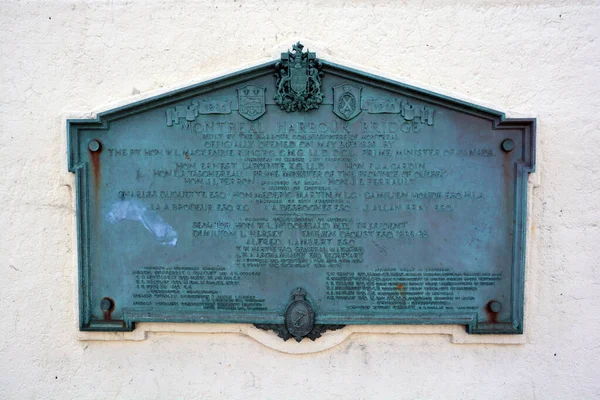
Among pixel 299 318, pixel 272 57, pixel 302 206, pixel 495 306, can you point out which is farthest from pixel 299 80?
pixel 495 306

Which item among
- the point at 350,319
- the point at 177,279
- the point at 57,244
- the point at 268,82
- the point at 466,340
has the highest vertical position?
the point at 268,82

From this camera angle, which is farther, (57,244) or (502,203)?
(57,244)

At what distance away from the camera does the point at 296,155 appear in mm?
2617

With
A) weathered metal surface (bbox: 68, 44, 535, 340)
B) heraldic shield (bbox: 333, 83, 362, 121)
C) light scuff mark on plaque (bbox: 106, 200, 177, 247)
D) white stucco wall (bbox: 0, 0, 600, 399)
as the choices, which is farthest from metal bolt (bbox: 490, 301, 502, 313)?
light scuff mark on plaque (bbox: 106, 200, 177, 247)

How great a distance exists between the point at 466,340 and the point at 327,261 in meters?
1.06

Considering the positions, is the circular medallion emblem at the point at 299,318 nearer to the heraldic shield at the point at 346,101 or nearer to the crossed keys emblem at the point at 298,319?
the crossed keys emblem at the point at 298,319

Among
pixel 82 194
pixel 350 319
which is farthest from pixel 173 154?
pixel 350 319

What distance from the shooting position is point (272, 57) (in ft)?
8.75

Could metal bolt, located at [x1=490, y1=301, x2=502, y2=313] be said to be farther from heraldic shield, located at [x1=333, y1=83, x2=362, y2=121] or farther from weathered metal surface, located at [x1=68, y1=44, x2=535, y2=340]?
heraldic shield, located at [x1=333, y1=83, x2=362, y2=121]

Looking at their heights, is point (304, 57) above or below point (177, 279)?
above

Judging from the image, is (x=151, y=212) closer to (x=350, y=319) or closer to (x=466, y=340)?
(x=350, y=319)

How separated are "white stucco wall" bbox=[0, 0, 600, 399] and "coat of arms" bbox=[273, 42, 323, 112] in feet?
0.72

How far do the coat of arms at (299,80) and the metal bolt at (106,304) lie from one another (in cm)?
172

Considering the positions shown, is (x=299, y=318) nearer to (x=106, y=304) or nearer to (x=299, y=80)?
(x=106, y=304)
